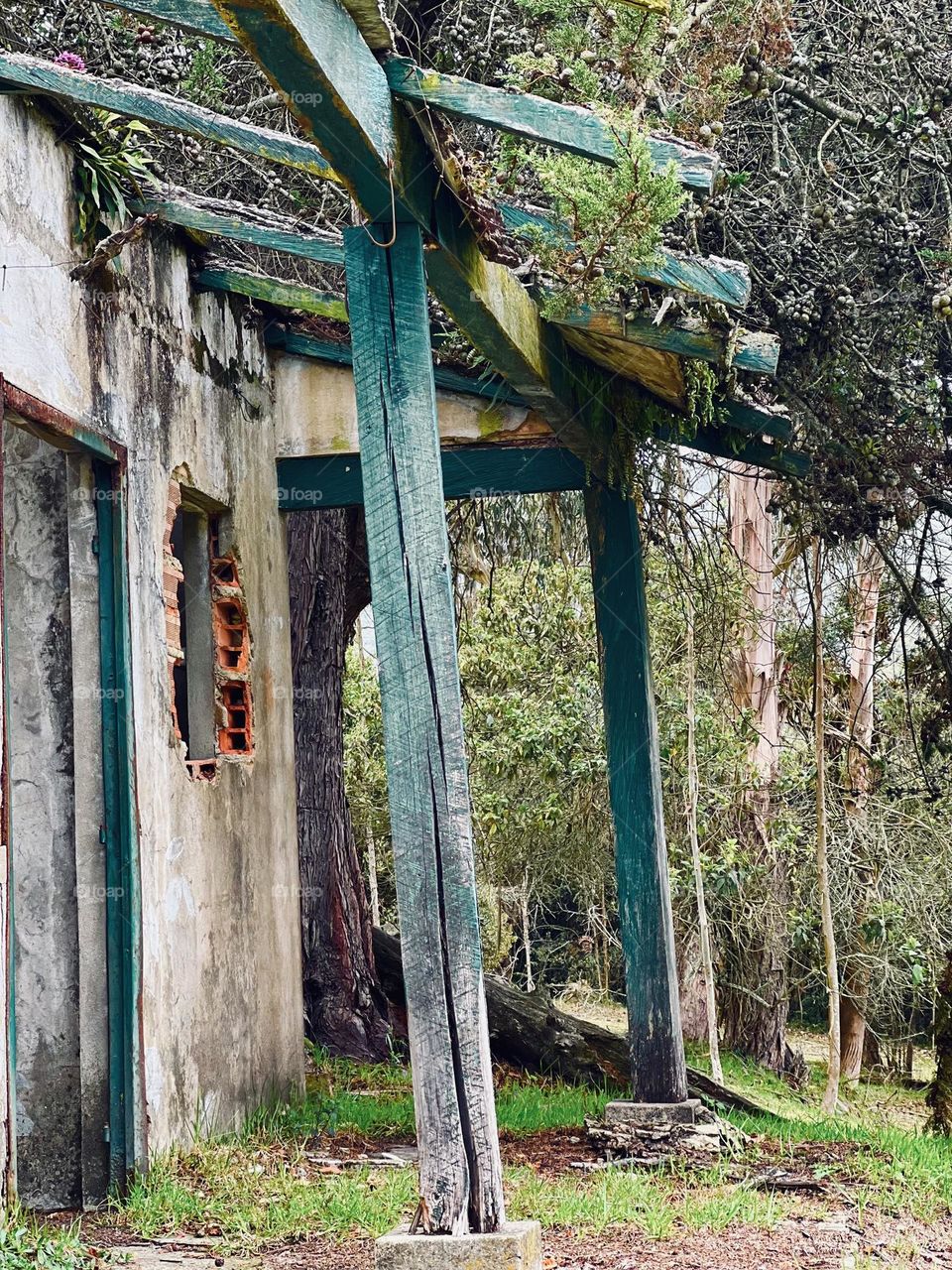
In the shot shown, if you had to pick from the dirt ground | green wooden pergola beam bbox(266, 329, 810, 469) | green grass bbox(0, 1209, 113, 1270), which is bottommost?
the dirt ground

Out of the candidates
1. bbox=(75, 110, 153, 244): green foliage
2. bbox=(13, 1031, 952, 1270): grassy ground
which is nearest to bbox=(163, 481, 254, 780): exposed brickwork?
bbox=(75, 110, 153, 244): green foliage

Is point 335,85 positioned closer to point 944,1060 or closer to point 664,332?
point 664,332

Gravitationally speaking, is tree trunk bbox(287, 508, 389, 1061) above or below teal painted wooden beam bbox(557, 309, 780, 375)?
below

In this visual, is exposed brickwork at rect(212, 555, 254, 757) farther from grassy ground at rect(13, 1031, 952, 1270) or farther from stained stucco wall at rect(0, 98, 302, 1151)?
grassy ground at rect(13, 1031, 952, 1270)

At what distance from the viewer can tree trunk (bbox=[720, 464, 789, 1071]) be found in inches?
481

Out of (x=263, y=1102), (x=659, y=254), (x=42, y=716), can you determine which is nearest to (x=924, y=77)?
(x=659, y=254)

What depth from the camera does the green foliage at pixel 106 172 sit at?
5754 millimetres

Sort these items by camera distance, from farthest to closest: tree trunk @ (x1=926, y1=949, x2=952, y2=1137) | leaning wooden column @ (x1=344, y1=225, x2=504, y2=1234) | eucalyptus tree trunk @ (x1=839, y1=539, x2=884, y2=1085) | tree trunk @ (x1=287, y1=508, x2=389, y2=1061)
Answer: eucalyptus tree trunk @ (x1=839, y1=539, x2=884, y2=1085)
tree trunk @ (x1=287, y1=508, x2=389, y2=1061)
tree trunk @ (x1=926, y1=949, x2=952, y2=1137)
leaning wooden column @ (x1=344, y1=225, x2=504, y2=1234)

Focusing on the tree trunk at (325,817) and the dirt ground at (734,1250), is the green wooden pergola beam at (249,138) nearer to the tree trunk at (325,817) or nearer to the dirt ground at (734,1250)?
the dirt ground at (734,1250)

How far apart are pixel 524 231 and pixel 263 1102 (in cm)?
455

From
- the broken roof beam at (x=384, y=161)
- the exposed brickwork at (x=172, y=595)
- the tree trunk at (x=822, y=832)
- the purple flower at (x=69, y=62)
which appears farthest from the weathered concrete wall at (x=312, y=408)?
the purple flower at (x=69, y=62)

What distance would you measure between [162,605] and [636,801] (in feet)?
8.89

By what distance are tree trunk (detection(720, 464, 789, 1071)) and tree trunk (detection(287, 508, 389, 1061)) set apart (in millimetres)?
3197

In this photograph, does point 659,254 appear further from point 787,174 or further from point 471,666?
point 471,666
